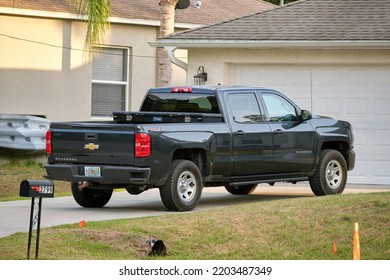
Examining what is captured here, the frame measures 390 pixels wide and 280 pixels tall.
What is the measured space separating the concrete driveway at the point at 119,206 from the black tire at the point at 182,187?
0.89 feet

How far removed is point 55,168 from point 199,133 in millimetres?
2144

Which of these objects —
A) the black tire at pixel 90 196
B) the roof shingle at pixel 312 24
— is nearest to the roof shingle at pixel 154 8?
the roof shingle at pixel 312 24

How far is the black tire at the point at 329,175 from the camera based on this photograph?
62.3ft

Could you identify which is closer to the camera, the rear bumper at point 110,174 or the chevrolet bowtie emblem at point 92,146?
the rear bumper at point 110,174

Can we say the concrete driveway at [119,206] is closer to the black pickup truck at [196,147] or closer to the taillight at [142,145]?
the black pickup truck at [196,147]

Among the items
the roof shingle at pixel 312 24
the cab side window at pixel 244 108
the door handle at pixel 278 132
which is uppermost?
the roof shingle at pixel 312 24

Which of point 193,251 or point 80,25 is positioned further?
point 80,25

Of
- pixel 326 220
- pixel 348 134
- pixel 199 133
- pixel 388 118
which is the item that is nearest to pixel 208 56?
pixel 388 118

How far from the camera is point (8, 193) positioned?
23875 millimetres

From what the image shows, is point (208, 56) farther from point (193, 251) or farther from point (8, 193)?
point (193, 251)

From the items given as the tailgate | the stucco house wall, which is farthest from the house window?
the tailgate

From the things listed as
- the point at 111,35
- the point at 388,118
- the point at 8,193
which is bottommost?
the point at 8,193

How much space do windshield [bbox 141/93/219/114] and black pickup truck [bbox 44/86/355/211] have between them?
0.02m

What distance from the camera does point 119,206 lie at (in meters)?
18.4
